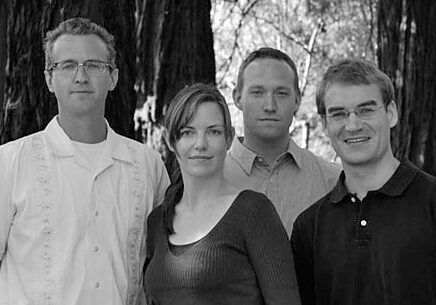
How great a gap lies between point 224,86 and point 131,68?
10.5 m

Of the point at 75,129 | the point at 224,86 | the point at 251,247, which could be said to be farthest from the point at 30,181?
the point at 224,86

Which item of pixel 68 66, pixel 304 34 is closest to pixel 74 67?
pixel 68 66

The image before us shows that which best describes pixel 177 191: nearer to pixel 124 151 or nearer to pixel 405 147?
pixel 124 151

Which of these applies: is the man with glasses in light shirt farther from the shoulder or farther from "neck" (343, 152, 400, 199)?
"neck" (343, 152, 400, 199)

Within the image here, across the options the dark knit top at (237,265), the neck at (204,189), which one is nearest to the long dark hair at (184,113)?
the neck at (204,189)

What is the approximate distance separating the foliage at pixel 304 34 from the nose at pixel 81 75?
9832mm

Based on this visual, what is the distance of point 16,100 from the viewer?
14.7ft

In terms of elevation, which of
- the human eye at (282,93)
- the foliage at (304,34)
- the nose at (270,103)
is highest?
the foliage at (304,34)

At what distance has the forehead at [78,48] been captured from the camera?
362 centimetres

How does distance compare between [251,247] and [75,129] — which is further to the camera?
[75,129]

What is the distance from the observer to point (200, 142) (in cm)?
349

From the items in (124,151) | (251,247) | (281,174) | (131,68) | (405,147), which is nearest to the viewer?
(251,247)

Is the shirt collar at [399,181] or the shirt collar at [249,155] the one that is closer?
the shirt collar at [399,181]

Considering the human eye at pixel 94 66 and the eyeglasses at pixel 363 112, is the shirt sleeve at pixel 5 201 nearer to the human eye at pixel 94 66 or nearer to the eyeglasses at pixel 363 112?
the human eye at pixel 94 66
